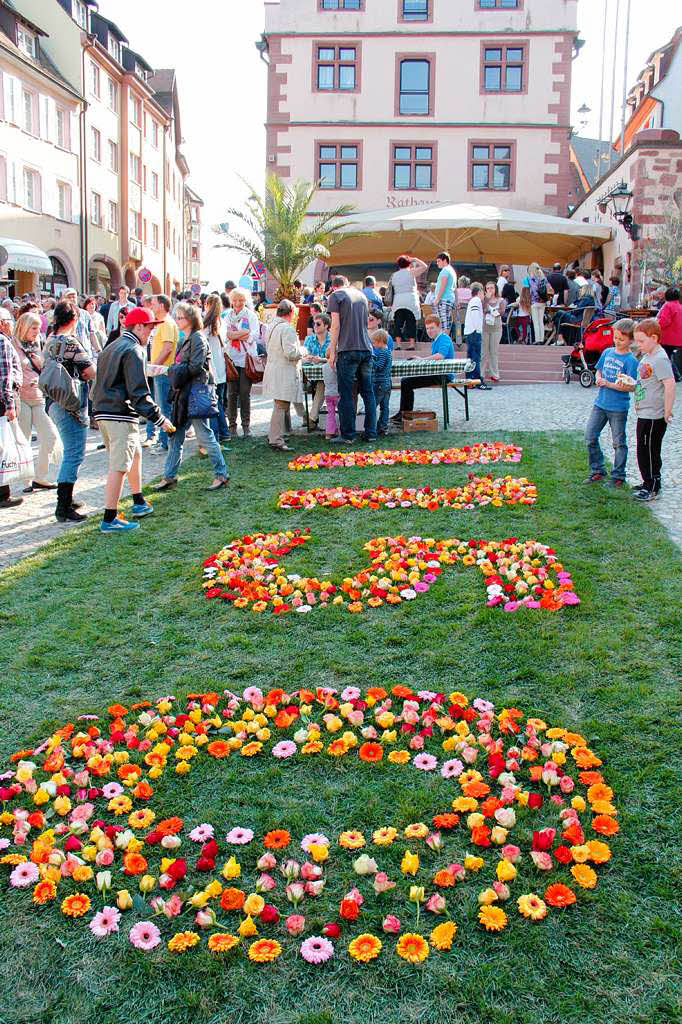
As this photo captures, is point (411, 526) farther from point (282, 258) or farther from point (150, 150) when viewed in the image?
point (150, 150)

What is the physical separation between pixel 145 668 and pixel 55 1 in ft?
125

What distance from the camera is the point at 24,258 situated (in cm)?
2422

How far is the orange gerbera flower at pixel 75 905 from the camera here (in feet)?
9.99

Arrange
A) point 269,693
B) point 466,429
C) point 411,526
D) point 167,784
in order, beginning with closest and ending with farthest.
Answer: point 167,784 < point 269,693 < point 411,526 < point 466,429

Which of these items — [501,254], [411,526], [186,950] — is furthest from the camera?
[501,254]

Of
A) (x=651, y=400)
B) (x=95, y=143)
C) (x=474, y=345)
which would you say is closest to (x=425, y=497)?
(x=651, y=400)

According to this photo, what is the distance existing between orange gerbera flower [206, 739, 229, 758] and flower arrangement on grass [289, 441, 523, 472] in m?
6.40

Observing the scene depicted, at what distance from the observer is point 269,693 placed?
4539 millimetres

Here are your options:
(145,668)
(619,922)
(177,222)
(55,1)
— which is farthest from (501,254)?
(177,222)

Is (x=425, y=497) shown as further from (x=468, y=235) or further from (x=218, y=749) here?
(x=468, y=235)

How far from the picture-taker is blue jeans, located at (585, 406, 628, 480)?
859cm

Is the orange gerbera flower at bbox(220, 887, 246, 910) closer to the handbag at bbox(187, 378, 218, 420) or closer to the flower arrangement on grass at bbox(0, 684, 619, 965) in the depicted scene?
the flower arrangement on grass at bbox(0, 684, 619, 965)

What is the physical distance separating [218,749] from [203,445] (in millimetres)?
5724

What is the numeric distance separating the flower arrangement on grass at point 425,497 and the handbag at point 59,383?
2092 millimetres
